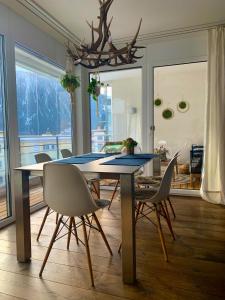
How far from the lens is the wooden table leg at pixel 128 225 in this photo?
5.56 ft

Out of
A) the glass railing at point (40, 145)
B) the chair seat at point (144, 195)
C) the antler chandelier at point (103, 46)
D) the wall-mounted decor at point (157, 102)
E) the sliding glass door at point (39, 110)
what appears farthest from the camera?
the wall-mounted decor at point (157, 102)

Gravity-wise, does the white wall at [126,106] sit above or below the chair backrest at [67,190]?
above

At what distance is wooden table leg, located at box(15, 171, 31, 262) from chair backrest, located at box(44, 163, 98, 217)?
1.09 ft

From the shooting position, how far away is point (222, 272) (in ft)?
5.99

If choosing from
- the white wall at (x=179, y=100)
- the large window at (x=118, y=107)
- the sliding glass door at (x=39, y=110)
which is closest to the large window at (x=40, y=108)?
the sliding glass door at (x=39, y=110)

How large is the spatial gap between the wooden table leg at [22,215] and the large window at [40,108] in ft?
4.69

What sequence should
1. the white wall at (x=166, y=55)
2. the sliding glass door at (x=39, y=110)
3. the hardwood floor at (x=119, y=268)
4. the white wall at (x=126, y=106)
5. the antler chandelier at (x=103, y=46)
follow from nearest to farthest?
the hardwood floor at (x=119, y=268) → the antler chandelier at (x=103, y=46) → the sliding glass door at (x=39, y=110) → the white wall at (x=166, y=55) → the white wall at (x=126, y=106)

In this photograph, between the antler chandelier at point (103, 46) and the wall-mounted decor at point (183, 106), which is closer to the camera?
the antler chandelier at point (103, 46)

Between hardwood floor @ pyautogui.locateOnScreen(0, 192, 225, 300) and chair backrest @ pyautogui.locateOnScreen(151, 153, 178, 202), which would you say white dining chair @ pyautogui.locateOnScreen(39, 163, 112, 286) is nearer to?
hardwood floor @ pyautogui.locateOnScreen(0, 192, 225, 300)

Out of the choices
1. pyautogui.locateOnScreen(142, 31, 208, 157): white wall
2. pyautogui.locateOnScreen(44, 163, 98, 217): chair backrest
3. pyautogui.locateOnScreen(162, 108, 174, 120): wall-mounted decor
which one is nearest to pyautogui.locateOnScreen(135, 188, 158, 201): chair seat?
pyautogui.locateOnScreen(44, 163, 98, 217): chair backrest

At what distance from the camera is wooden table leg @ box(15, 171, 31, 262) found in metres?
2.01

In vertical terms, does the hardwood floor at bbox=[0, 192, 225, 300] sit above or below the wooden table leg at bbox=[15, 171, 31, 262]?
below

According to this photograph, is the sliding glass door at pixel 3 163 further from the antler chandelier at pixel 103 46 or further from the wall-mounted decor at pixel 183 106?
the wall-mounted decor at pixel 183 106

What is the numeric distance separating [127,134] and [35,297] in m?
3.23
